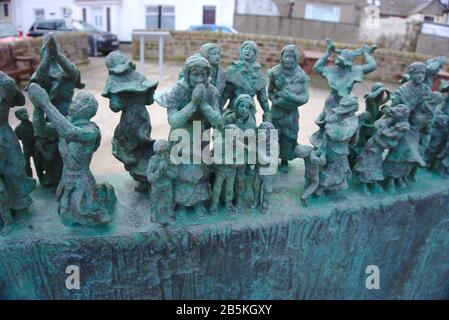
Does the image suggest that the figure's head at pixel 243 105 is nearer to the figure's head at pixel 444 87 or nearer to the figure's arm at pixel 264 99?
the figure's arm at pixel 264 99

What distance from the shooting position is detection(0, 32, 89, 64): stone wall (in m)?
9.11

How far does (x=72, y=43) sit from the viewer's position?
10883 mm

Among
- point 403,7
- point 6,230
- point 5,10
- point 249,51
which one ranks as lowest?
point 6,230

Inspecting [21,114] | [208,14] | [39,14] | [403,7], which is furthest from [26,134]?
[403,7]

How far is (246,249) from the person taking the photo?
2.75 m

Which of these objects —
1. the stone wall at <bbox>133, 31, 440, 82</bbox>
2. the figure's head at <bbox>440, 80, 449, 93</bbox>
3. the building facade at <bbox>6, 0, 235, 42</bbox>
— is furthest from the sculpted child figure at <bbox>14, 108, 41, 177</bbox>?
the building facade at <bbox>6, 0, 235, 42</bbox>

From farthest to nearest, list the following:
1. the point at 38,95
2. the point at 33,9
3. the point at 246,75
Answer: the point at 33,9 < the point at 246,75 < the point at 38,95

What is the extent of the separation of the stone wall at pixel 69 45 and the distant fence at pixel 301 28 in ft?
21.1

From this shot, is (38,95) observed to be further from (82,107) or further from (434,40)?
(434,40)

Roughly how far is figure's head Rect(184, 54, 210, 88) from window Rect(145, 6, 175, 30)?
1606 centimetres

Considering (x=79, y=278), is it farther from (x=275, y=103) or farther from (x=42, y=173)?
(x=275, y=103)

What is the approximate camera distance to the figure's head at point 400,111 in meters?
2.76

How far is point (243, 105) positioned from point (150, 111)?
17.3 ft

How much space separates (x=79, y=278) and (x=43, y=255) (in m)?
0.28
